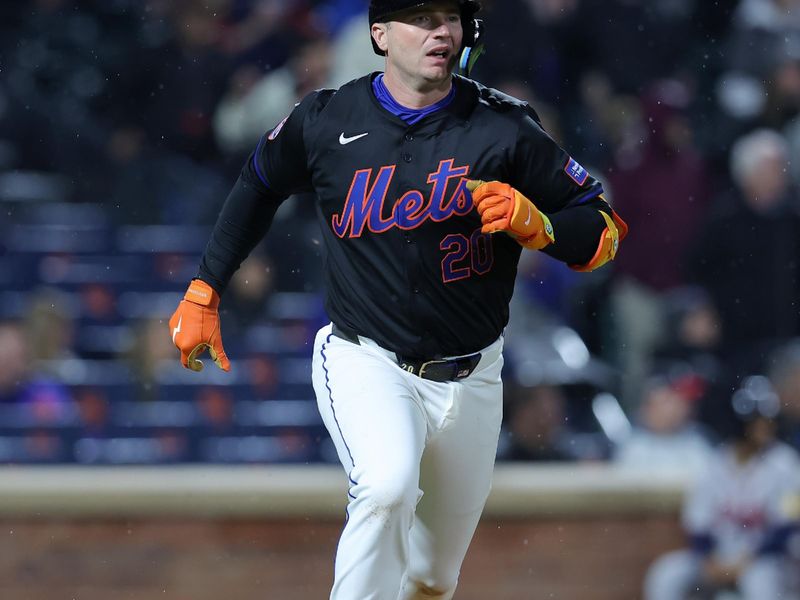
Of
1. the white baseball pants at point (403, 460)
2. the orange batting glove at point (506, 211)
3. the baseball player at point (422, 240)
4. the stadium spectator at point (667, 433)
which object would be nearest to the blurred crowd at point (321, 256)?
the stadium spectator at point (667, 433)

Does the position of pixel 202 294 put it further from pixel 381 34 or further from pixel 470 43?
pixel 470 43

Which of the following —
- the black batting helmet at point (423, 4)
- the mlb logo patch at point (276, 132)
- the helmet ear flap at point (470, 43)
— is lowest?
the mlb logo patch at point (276, 132)

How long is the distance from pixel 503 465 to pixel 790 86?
2.47m

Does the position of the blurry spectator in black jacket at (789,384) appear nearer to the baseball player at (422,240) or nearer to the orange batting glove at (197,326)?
the baseball player at (422,240)

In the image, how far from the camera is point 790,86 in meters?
6.71

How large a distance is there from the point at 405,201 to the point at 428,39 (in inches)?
15.0

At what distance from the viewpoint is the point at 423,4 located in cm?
316

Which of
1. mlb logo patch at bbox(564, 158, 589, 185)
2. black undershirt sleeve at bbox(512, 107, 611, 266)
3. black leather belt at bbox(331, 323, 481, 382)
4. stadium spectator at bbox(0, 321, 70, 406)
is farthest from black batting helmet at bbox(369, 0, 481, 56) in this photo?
stadium spectator at bbox(0, 321, 70, 406)

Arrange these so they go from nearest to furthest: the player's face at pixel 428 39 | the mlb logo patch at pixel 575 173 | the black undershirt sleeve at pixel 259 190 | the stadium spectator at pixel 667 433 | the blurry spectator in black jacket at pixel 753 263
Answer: the player's face at pixel 428 39 < the mlb logo patch at pixel 575 173 < the black undershirt sleeve at pixel 259 190 < the stadium spectator at pixel 667 433 < the blurry spectator in black jacket at pixel 753 263

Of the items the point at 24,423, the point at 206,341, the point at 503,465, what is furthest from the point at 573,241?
the point at 24,423

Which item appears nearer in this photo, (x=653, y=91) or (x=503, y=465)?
(x=503, y=465)

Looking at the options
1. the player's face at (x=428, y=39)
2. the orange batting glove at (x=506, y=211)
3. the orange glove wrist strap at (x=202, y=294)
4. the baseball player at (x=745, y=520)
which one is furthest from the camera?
the baseball player at (x=745, y=520)

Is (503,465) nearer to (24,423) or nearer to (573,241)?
(24,423)

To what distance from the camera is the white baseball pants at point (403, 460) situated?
9.78ft
